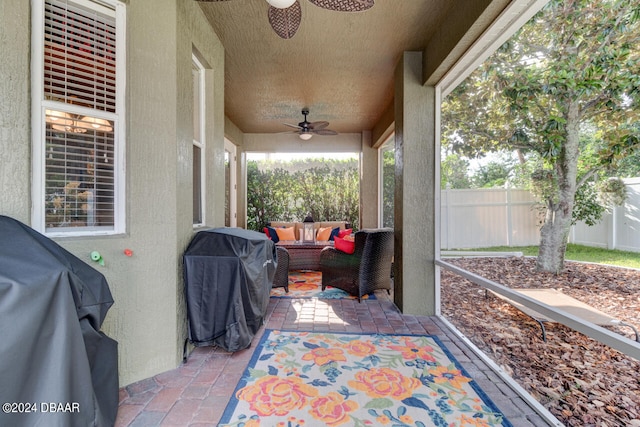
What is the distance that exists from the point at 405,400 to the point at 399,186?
2.28 meters

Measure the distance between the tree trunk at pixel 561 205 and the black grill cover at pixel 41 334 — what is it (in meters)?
2.55

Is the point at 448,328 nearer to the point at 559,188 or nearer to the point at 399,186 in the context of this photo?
the point at 399,186

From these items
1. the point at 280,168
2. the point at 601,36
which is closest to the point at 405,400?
the point at 601,36

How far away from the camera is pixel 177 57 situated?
84.7 inches

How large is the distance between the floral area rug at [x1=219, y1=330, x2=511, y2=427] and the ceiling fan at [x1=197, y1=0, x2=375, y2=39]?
252 centimetres

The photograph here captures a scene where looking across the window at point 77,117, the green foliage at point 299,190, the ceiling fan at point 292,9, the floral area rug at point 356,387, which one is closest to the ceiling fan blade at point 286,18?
the ceiling fan at point 292,9

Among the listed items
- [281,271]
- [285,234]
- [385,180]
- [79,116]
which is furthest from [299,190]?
[79,116]

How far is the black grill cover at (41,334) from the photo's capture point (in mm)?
1071

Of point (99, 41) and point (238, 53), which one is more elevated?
point (238, 53)

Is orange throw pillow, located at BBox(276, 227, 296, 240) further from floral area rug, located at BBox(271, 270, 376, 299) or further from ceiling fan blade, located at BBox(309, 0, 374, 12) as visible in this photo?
ceiling fan blade, located at BBox(309, 0, 374, 12)

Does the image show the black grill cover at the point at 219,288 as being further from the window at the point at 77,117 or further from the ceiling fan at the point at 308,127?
the ceiling fan at the point at 308,127

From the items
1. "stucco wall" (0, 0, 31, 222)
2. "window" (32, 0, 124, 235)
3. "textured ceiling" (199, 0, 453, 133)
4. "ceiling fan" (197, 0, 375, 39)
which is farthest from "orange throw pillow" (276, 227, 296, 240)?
"stucco wall" (0, 0, 31, 222)

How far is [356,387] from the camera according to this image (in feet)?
6.55

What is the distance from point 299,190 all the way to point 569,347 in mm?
5885
